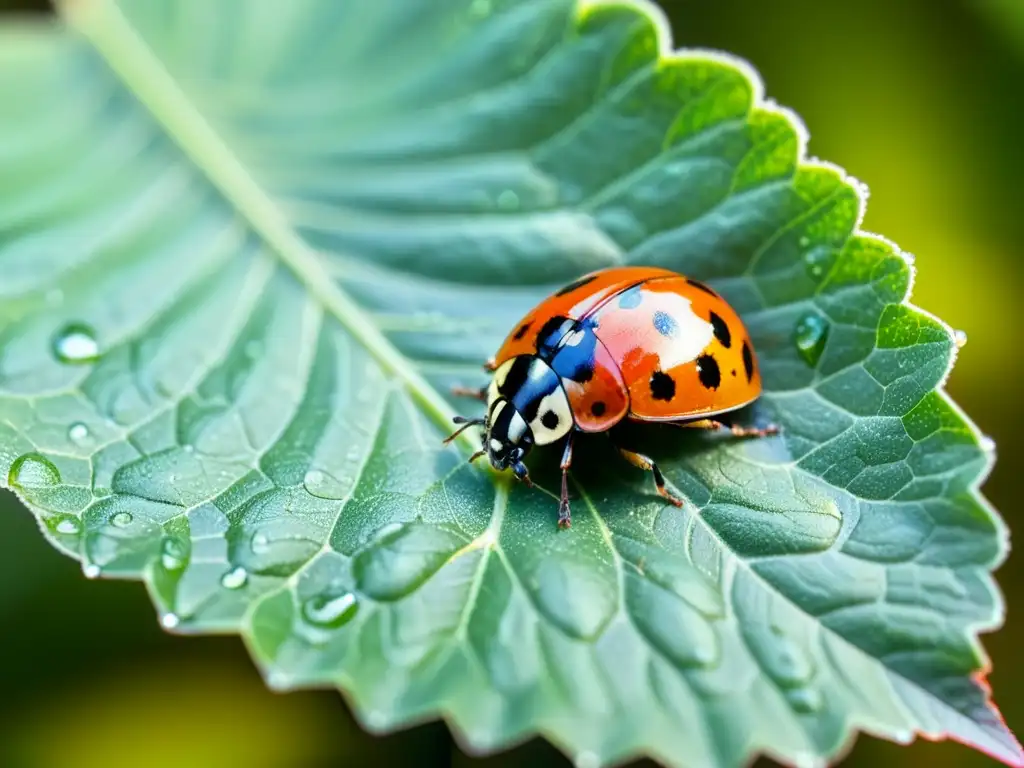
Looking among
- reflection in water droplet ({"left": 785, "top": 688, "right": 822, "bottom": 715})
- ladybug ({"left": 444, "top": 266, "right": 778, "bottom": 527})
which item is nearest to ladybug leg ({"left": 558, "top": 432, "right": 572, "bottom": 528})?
ladybug ({"left": 444, "top": 266, "right": 778, "bottom": 527})

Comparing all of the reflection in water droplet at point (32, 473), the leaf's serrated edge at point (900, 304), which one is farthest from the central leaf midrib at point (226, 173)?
the leaf's serrated edge at point (900, 304)

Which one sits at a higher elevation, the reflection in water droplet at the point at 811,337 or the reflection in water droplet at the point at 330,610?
the reflection in water droplet at the point at 330,610

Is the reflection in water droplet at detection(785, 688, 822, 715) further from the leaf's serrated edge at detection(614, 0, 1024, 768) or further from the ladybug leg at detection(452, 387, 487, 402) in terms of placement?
the ladybug leg at detection(452, 387, 487, 402)

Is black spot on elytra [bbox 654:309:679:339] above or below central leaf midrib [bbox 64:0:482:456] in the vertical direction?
below

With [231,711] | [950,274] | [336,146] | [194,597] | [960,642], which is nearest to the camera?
[960,642]

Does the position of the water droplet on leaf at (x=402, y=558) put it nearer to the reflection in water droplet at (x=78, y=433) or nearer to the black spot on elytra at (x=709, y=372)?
the black spot on elytra at (x=709, y=372)

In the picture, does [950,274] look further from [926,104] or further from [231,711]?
[231,711]

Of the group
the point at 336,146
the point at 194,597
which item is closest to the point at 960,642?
the point at 194,597
